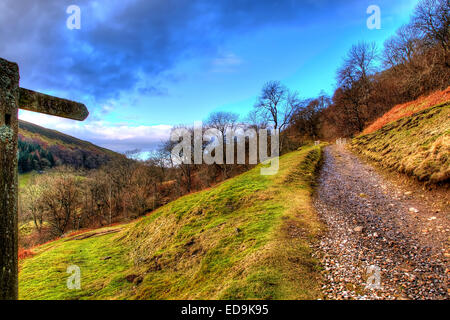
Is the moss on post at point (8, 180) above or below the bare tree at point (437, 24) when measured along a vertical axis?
below

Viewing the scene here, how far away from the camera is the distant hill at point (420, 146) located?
9752mm

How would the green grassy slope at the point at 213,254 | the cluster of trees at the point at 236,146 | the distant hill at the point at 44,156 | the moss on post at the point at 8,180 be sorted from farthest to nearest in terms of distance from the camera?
the distant hill at the point at 44,156
the cluster of trees at the point at 236,146
the green grassy slope at the point at 213,254
the moss on post at the point at 8,180

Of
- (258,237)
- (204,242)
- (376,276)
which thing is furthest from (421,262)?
(204,242)

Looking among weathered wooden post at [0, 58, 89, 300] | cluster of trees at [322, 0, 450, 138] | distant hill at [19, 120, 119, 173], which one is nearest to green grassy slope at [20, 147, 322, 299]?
weathered wooden post at [0, 58, 89, 300]

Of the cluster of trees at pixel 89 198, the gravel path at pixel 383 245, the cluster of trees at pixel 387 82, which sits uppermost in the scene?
the cluster of trees at pixel 387 82

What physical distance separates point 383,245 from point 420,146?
9.34m

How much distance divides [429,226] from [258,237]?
19.3 feet

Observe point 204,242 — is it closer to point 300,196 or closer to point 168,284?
point 168,284

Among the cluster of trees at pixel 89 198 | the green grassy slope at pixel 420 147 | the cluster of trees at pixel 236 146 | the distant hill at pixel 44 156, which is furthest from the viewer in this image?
the distant hill at pixel 44 156

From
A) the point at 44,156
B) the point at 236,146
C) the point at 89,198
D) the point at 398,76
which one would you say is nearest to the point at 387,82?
the point at 398,76

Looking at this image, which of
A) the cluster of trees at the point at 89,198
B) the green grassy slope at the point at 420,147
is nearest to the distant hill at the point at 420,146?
the green grassy slope at the point at 420,147

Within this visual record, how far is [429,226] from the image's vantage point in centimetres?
706

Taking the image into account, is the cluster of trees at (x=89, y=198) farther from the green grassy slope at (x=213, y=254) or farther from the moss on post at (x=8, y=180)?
the moss on post at (x=8, y=180)
